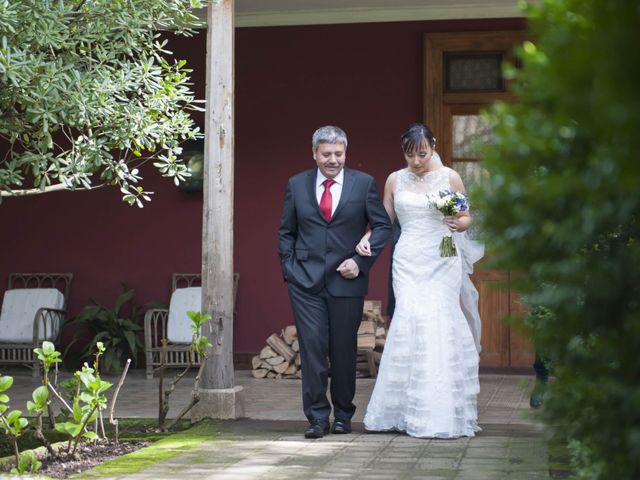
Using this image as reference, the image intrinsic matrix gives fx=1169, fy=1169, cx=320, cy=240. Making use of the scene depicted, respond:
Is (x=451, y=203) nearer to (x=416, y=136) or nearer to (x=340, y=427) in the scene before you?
(x=416, y=136)

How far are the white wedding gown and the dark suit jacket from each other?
0.22 metres

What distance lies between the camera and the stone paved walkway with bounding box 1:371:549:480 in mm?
5559

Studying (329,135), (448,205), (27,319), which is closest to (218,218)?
(329,135)

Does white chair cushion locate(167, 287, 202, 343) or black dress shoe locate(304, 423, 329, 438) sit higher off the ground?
white chair cushion locate(167, 287, 202, 343)

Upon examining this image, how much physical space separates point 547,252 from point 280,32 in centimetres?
936

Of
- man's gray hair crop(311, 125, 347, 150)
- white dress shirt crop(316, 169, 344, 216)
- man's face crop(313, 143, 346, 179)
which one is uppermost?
man's gray hair crop(311, 125, 347, 150)

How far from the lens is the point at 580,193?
1878 mm

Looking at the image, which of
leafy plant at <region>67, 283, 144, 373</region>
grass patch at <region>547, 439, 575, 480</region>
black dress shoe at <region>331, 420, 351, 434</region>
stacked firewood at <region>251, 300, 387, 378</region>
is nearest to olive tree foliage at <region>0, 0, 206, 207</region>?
black dress shoe at <region>331, 420, 351, 434</region>

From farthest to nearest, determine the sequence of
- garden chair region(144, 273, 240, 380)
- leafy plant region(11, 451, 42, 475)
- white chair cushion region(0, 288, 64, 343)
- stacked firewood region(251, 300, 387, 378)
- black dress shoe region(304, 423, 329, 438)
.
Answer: white chair cushion region(0, 288, 64, 343) → garden chair region(144, 273, 240, 380) → stacked firewood region(251, 300, 387, 378) → black dress shoe region(304, 423, 329, 438) → leafy plant region(11, 451, 42, 475)

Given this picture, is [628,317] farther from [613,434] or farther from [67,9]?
[67,9]

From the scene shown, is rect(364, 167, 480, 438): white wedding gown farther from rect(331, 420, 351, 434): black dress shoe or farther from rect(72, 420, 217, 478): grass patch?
rect(72, 420, 217, 478): grass patch

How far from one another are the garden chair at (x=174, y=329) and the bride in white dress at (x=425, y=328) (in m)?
3.67

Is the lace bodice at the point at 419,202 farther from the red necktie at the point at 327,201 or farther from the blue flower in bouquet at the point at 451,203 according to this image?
the red necktie at the point at 327,201

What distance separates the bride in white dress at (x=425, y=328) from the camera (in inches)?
272
